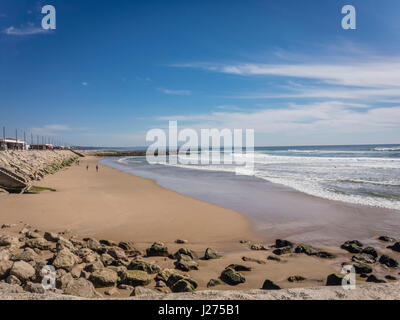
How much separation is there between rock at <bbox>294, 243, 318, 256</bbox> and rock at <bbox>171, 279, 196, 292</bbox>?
128 inches

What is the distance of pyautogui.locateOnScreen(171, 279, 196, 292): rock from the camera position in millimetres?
4327

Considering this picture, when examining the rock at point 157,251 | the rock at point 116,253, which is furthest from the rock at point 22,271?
the rock at point 157,251

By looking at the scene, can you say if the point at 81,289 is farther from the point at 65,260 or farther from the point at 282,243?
the point at 282,243

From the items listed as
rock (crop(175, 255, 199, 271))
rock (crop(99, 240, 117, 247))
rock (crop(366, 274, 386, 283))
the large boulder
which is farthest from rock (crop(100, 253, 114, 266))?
rock (crop(366, 274, 386, 283))

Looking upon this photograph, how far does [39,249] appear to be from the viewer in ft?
19.0

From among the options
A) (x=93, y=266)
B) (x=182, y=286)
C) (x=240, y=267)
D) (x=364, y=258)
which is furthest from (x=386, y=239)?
(x=93, y=266)

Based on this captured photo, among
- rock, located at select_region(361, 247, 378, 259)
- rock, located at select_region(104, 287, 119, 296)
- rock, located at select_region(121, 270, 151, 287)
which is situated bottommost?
rock, located at select_region(361, 247, 378, 259)

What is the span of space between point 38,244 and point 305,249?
6.36 metres

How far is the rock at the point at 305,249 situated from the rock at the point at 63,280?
505cm

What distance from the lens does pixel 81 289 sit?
383cm

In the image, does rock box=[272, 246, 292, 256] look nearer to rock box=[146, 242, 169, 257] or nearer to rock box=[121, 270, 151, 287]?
rock box=[146, 242, 169, 257]
